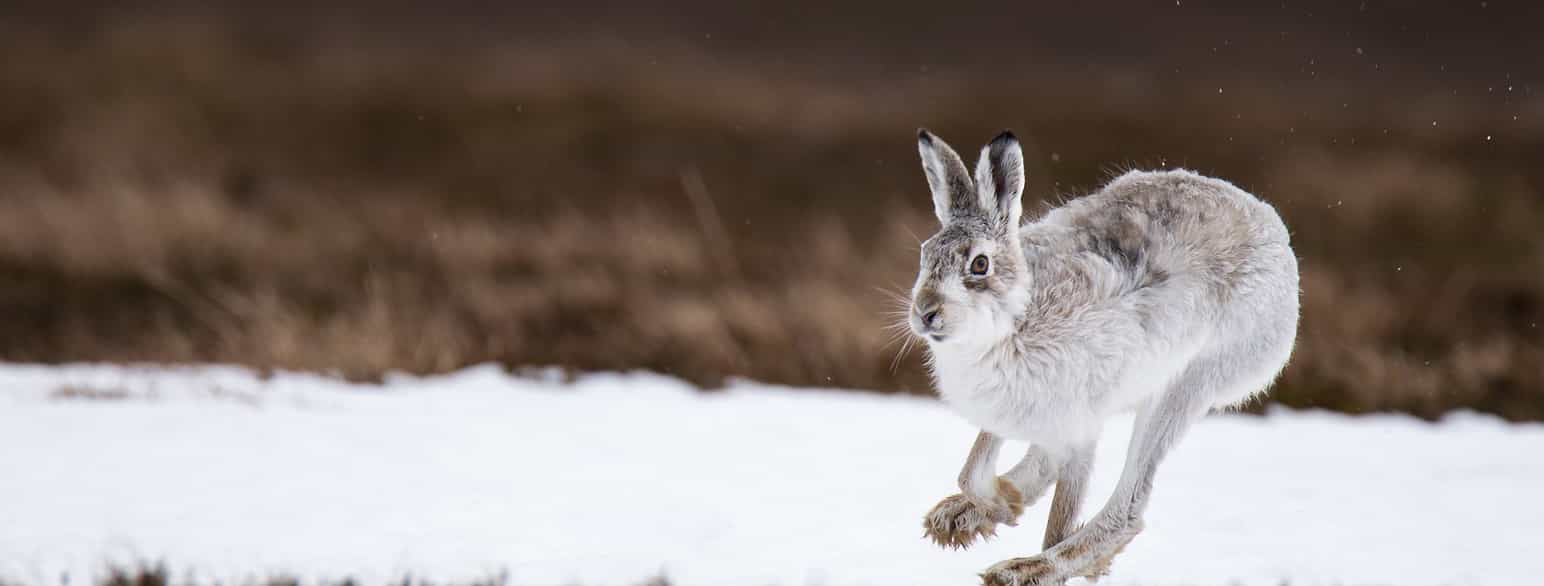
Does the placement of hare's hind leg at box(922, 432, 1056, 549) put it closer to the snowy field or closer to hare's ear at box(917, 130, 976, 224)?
the snowy field

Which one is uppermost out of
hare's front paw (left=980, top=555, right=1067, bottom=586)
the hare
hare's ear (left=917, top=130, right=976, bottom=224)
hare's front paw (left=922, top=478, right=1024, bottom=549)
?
hare's ear (left=917, top=130, right=976, bottom=224)

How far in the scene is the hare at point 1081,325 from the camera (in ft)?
14.3

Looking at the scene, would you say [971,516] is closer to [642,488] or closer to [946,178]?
[946,178]

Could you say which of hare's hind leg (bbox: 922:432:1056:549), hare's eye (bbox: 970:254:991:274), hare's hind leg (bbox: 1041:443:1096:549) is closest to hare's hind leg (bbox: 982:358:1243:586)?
hare's hind leg (bbox: 1041:443:1096:549)

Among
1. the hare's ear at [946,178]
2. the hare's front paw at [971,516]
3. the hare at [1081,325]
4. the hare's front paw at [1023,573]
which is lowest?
the hare's front paw at [1023,573]

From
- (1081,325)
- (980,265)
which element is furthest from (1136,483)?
(980,265)

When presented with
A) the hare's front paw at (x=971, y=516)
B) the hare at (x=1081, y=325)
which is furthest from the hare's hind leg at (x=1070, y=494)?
the hare's front paw at (x=971, y=516)

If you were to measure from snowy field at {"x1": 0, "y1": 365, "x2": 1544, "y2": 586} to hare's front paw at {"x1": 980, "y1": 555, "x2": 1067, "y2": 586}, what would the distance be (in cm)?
45

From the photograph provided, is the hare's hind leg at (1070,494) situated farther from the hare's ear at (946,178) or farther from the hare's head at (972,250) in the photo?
the hare's ear at (946,178)

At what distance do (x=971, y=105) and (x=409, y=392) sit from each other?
8.93 metres

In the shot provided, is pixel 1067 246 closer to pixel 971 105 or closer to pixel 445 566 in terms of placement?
pixel 445 566

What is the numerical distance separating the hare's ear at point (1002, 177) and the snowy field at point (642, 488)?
130 centimetres

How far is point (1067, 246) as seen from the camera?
183 inches

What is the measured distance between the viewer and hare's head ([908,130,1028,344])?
4.20m
